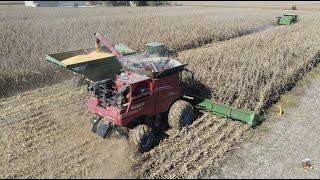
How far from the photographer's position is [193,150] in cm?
781

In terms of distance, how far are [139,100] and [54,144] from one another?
2.15 metres

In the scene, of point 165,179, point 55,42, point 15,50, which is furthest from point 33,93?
A: point 165,179

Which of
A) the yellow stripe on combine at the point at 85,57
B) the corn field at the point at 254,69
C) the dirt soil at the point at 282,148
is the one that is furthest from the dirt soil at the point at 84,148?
the yellow stripe on combine at the point at 85,57

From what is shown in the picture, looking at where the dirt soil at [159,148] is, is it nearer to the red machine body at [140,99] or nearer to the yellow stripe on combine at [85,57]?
the red machine body at [140,99]

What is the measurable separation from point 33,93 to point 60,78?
1.51 m

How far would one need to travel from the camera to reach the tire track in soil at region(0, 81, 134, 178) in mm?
6766

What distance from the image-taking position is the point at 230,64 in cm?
1282

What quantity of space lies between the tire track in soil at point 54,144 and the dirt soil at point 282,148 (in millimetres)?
2258

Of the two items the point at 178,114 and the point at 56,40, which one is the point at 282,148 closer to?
the point at 178,114

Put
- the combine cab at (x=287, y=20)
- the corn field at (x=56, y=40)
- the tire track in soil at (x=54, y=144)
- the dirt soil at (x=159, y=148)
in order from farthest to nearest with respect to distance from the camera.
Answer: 1. the combine cab at (x=287, y=20)
2. the corn field at (x=56, y=40)
3. the dirt soil at (x=159, y=148)
4. the tire track in soil at (x=54, y=144)

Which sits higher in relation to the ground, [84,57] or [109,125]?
[84,57]

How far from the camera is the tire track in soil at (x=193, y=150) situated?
7.00 meters

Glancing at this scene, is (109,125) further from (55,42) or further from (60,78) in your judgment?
(55,42)

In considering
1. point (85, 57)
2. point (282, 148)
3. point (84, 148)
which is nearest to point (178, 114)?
point (84, 148)
